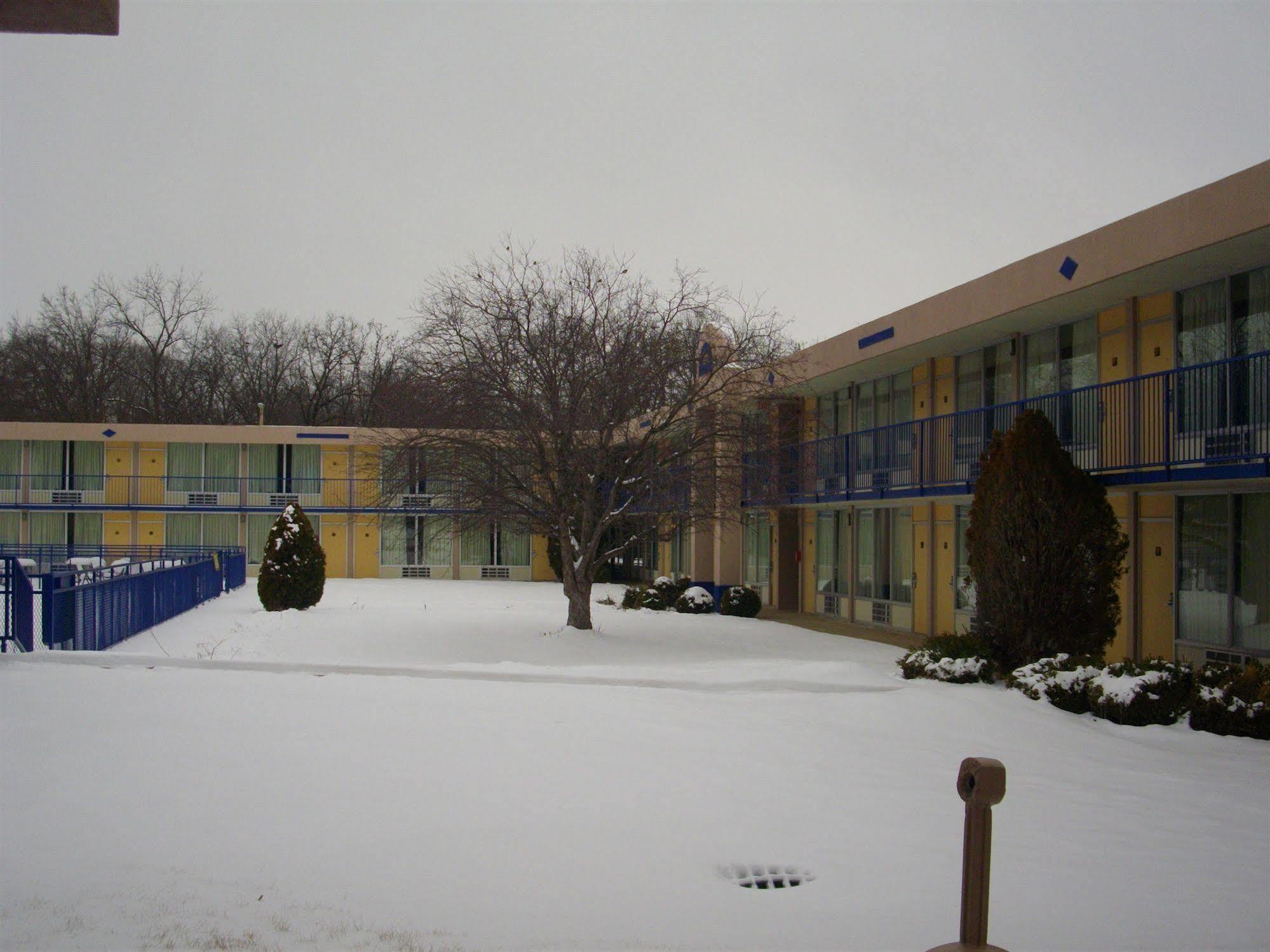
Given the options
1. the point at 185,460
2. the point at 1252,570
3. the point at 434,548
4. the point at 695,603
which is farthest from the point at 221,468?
the point at 1252,570

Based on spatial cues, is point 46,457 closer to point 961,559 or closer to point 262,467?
point 262,467

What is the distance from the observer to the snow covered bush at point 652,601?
90.3 ft

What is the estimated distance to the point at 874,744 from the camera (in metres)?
9.63

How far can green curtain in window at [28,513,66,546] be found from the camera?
43.3 metres

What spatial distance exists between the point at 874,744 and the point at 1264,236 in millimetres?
7881

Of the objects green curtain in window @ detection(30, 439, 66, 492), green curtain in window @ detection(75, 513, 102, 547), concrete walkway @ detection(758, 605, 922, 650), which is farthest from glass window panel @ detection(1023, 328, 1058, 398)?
green curtain in window @ detection(30, 439, 66, 492)

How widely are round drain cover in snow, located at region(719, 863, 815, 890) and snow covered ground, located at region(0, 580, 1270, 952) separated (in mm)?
65

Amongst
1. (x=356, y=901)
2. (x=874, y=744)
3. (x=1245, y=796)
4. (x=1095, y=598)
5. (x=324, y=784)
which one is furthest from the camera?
(x=1095, y=598)

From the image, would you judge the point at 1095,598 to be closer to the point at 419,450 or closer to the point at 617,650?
the point at 617,650

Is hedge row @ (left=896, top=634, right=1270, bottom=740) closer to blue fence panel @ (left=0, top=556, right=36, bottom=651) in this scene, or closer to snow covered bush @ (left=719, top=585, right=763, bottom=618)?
blue fence panel @ (left=0, top=556, right=36, bottom=651)

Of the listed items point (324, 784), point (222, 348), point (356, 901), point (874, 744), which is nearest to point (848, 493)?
point (874, 744)

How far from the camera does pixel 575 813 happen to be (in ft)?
23.4

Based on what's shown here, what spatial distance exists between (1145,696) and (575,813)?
6.78 m

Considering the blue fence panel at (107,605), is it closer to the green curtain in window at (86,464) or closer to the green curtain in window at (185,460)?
the green curtain in window at (185,460)
